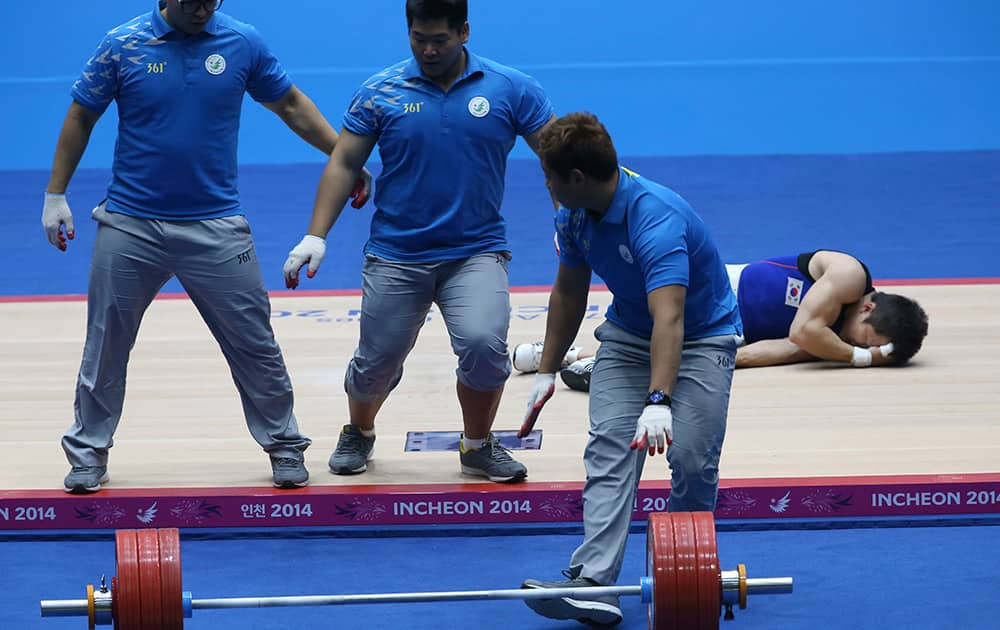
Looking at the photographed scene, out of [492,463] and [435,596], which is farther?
[492,463]

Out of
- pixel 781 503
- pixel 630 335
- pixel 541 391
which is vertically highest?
pixel 630 335

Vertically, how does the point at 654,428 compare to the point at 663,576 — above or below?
above

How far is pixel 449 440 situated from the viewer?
5191mm

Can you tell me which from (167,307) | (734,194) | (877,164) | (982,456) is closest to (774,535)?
(982,456)

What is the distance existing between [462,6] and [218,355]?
2.57 metres

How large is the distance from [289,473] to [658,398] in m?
1.56

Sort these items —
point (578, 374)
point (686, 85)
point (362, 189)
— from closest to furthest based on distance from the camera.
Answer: point (362, 189)
point (578, 374)
point (686, 85)

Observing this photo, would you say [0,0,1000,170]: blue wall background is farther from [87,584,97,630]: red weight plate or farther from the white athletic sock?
[87,584,97,630]: red weight plate

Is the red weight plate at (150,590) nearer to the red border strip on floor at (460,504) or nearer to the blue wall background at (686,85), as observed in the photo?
the red border strip on floor at (460,504)

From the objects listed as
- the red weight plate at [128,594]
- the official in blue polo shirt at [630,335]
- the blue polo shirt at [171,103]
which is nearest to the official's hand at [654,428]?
the official in blue polo shirt at [630,335]

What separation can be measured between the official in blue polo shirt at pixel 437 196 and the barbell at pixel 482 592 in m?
1.19

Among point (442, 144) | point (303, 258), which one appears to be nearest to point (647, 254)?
point (442, 144)

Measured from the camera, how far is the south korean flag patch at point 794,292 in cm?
603

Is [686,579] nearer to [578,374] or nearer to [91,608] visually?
[91,608]
